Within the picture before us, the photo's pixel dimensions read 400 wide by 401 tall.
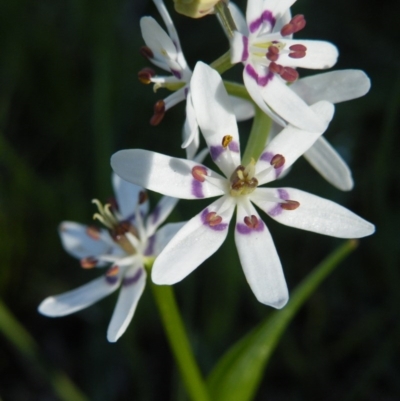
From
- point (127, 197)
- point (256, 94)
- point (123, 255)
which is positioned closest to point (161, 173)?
point (256, 94)

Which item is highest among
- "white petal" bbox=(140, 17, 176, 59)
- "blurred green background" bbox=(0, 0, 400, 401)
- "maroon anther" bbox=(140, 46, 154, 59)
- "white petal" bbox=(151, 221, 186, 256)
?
"white petal" bbox=(140, 17, 176, 59)

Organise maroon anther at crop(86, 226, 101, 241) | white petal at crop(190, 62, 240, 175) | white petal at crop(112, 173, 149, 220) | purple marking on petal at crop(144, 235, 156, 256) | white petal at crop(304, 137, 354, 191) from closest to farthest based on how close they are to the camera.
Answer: white petal at crop(190, 62, 240, 175) < white petal at crop(304, 137, 354, 191) < purple marking on petal at crop(144, 235, 156, 256) < maroon anther at crop(86, 226, 101, 241) < white petal at crop(112, 173, 149, 220)

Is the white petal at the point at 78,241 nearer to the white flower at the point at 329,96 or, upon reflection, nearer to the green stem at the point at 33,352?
the green stem at the point at 33,352

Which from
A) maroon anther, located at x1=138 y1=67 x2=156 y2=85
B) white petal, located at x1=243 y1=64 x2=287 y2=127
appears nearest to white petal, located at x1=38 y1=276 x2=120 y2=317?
maroon anther, located at x1=138 y1=67 x2=156 y2=85

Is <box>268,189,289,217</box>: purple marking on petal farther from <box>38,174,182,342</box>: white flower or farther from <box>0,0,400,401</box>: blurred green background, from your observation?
<box>0,0,400,401</box>: blurred green background

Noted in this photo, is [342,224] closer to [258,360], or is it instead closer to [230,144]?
[230,144]

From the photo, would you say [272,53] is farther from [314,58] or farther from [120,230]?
[120,230]

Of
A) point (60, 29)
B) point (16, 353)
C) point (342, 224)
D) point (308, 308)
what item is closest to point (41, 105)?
point (60, 29)

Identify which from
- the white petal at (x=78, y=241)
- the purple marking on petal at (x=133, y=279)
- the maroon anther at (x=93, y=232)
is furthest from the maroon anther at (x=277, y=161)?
the white petal at (x=78, y=241)
